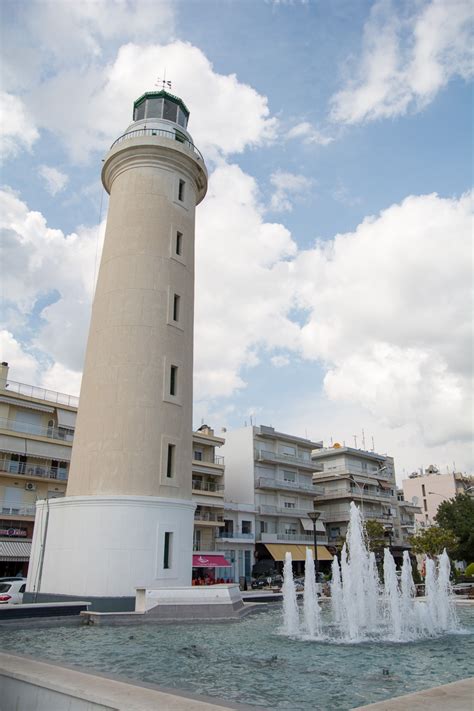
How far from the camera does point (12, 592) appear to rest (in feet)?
69.1

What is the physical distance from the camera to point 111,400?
1997 cm

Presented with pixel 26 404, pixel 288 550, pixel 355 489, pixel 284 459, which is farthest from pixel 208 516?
pixel 355 489

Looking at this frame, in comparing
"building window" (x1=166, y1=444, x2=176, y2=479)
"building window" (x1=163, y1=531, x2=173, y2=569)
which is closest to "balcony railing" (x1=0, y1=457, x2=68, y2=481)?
"building window" (x1=166, y1=444, x2=176, y2=479)

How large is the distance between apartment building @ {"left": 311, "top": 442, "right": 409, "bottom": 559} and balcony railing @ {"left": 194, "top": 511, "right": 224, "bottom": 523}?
14.0m

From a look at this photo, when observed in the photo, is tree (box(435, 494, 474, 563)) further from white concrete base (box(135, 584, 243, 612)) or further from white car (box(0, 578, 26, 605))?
white car (box(0, 578, 26, 605))

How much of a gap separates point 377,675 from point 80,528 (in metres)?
12.4

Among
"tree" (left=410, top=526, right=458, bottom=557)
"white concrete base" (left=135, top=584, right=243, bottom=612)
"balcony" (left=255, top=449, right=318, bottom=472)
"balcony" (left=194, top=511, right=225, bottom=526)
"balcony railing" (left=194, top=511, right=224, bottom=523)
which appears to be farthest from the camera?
"balcony" (left=255, top=449, right=318, bottom=472)

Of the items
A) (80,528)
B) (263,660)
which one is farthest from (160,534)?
(263,660)

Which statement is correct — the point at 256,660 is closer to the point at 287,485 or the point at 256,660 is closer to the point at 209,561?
the point at 209,561

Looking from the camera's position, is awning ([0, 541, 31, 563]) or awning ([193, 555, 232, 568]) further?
awning ([193, 555, 232, 568])

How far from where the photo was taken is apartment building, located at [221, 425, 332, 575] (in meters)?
47.3

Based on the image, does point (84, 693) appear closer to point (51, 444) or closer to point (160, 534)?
point (160, 534)

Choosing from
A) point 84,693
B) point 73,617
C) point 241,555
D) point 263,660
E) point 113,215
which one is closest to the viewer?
point 84,693

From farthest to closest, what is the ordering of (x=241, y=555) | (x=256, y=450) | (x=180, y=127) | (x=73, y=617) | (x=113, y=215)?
(x=256, y=450), (x=241, y=555), (x=180, y=127), (x=113, y=215), (x=73, y=617)
